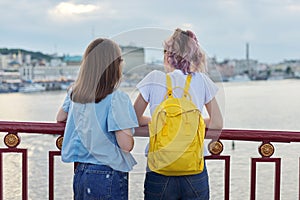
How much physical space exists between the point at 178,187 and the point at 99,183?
0.36 metres

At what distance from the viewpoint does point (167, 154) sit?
2.16m

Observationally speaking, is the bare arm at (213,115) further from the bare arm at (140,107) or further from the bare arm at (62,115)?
the bare arm at (62,115)

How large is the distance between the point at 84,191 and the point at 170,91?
1.94ft

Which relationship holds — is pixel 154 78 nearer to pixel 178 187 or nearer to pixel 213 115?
pixel 213 115

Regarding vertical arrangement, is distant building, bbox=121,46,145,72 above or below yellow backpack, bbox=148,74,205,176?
above

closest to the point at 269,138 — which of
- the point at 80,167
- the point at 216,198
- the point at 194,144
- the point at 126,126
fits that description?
the point at 194,144

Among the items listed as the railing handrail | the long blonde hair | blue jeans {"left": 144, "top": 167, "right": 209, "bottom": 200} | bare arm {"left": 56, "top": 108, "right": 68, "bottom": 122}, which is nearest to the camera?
the long blonde hair

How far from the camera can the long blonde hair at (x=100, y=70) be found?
6.88 feet

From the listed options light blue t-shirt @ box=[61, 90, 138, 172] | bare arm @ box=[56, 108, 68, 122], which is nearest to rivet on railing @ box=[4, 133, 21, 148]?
bare arm @ box=[56, 108, 68, 122]

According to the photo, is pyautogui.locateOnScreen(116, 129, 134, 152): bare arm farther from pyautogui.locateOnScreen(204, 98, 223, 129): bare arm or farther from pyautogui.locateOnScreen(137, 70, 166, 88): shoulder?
pyautogui.locateOnScreen(204, 98, 223, 129): bare arm

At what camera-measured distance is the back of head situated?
2.16 meters

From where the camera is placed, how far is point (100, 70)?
6.88ft

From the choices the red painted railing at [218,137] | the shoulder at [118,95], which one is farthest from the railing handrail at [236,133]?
the shoulder at [118,95]

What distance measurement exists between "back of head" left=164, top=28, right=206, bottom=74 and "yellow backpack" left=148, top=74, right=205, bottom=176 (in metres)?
0.06
